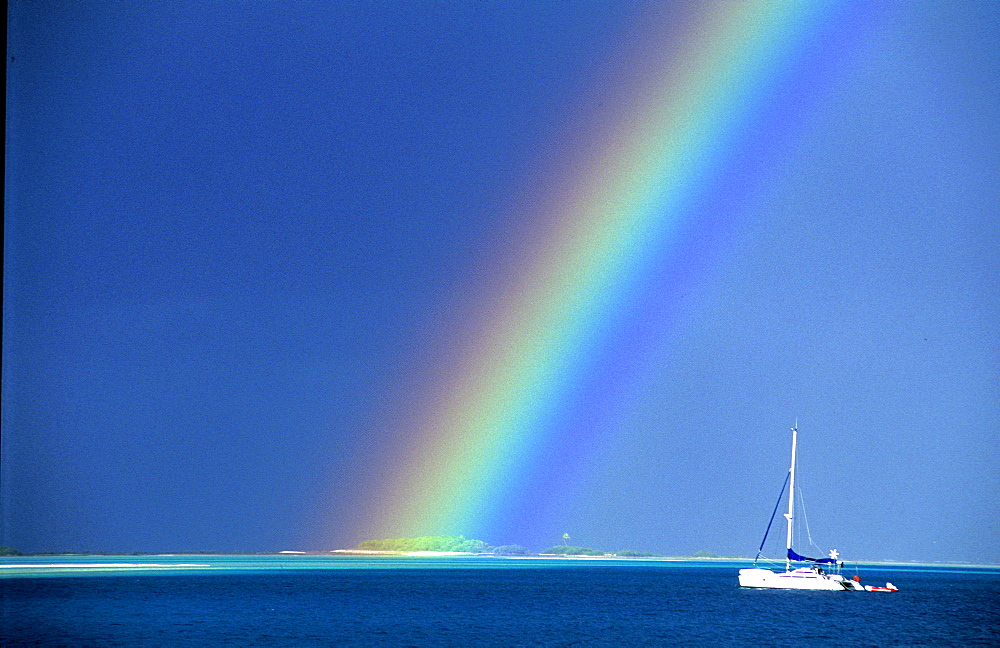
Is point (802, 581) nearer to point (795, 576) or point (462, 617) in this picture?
point (795, 576)

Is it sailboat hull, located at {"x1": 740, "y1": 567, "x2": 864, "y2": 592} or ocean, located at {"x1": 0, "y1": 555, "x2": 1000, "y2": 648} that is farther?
sailboat hull, located at {"x1": 740, "y1": 567, "x2": 864, "y2": 592}

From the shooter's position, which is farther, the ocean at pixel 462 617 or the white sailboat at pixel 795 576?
the white sailboat at pixel 795 576

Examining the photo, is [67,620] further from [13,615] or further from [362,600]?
[362,600]

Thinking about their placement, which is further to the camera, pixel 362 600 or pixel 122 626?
pixel 362 600

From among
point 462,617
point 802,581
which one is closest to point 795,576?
point 802,581

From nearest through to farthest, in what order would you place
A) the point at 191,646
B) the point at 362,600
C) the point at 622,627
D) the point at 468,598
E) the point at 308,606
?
the point at 191,646
the point at 622,627
the point at 308,606
the point at 362,600
the point at 468,598

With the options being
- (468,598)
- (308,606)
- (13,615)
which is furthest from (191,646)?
(468,598)

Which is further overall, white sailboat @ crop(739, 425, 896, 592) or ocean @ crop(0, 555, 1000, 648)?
white sailboat @ crop(739, 425, 896, 592)

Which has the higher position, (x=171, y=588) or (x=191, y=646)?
(x=171, y=588)

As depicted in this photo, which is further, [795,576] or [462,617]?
[795,576]

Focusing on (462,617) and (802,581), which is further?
(802,581)

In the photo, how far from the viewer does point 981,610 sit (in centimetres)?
7175

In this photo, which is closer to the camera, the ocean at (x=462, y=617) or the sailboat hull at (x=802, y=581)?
the ocean at (x=462, y=617)

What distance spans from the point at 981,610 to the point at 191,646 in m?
55.5
